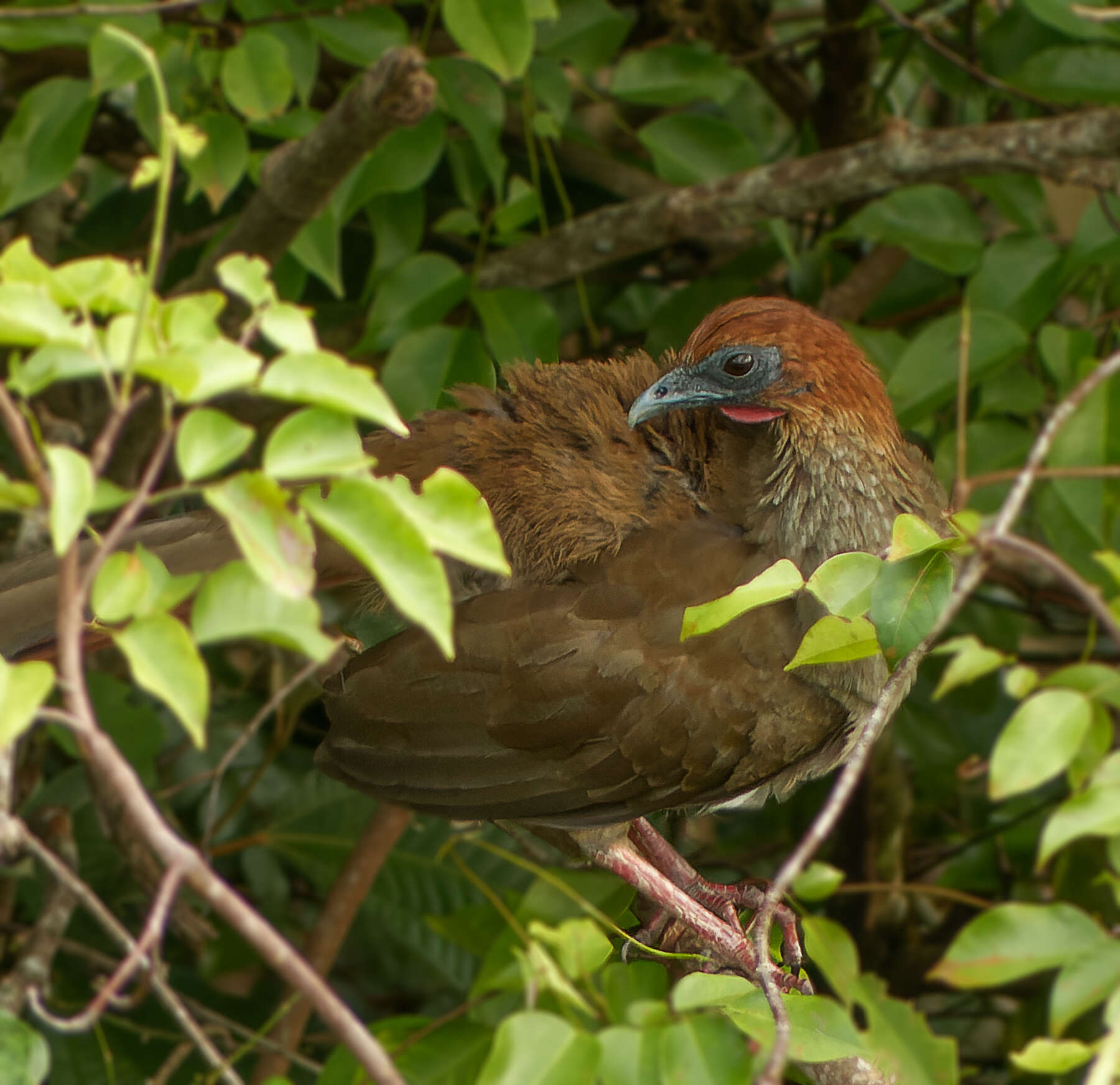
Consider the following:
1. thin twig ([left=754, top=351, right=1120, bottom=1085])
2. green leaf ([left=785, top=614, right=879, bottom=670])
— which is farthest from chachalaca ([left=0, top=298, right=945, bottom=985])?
thin twig ([left=754, top=351, right=1120, bottom=1085])

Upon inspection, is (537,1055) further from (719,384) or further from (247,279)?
(719,384)

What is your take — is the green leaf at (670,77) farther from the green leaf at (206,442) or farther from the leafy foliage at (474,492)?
the green leaf at (206,442)

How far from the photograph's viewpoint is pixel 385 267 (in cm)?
290

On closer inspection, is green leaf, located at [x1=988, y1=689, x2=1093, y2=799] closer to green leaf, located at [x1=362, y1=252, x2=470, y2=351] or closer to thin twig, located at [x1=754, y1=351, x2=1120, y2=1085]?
thin twig, located at [x1=754, y1=351, x2=1120, y2=1085]

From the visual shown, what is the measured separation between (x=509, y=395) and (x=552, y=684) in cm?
54

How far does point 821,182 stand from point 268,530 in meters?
2.25

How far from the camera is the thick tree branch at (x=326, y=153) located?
221cm

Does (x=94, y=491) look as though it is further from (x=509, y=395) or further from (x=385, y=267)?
(x=385, y=267)

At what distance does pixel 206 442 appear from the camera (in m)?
0.90

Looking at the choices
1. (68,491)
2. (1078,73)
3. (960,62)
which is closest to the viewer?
(68,491)

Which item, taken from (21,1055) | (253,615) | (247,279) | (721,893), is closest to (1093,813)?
(253,615)

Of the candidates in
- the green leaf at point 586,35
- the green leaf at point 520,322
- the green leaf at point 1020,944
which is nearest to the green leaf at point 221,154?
the green leaf at point 520,322

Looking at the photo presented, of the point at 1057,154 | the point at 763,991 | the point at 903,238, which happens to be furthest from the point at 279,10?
the point at 763,991

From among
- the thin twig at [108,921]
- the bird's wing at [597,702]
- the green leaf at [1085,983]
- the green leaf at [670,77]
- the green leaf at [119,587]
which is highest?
the green leaf at [119,587]
